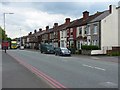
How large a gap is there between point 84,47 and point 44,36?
168 ft

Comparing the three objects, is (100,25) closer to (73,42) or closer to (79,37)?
(79,37)

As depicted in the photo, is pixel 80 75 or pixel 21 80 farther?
pixel 80 75

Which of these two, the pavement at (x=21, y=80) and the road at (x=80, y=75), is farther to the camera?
the road at (x=80, y=75)

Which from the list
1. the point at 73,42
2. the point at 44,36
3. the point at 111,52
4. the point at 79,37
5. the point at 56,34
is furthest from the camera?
the point at 44,36

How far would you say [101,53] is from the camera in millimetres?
44469

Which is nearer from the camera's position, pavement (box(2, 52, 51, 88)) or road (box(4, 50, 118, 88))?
pavement (box(2, 52, 51, 88))

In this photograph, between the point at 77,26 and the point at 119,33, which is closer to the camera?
the point at 119,33

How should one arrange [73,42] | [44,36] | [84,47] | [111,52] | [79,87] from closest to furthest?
Result: [79,87] < [111,52] < [84,47] < [73,42] < [44,36]

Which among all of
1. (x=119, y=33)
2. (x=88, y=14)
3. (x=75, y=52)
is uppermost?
(x=88, y=14)

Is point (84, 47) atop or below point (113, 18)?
below

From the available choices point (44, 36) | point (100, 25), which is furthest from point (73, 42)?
point (44, 36)

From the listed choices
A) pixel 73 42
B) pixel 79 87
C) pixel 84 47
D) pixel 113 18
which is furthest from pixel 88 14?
pixel 79 87

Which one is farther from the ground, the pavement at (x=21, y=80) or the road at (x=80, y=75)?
the pavement at (x=21, y=80)

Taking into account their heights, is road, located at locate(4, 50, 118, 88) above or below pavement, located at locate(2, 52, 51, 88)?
below
